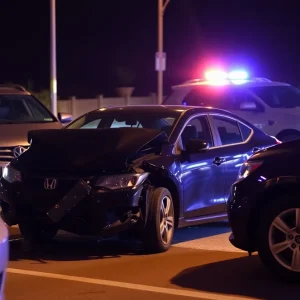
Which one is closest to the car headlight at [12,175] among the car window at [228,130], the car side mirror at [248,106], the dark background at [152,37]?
the car window at [228,130]

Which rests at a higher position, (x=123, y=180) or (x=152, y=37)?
(x=152, y=37)

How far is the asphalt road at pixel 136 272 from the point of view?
6746mm

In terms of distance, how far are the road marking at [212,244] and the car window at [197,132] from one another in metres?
1.08

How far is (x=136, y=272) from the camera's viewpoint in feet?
24.8

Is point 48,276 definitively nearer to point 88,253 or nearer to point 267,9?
point 88,253

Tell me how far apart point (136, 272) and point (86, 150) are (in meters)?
1.49

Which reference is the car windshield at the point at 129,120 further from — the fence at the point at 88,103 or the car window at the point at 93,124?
the fence at the point at 88,103

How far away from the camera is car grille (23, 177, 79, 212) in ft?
26.6

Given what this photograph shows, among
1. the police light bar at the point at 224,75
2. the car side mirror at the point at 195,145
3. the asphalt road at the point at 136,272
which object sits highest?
the police light bar at the point at 224,75

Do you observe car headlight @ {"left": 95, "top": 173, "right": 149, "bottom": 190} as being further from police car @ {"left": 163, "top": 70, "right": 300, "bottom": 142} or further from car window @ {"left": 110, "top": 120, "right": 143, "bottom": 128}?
police car @ {"left": 163, "top": 70, "right": 300, "bottom": 142}

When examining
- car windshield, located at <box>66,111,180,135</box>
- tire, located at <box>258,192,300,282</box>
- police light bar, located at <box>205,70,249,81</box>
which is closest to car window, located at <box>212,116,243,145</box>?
car windshield, located at <box>66,111,180,135</box>

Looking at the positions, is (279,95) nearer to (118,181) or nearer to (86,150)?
(86,150)

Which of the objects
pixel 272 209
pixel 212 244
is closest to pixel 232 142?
pixel 212 244

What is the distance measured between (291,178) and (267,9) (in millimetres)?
42658
